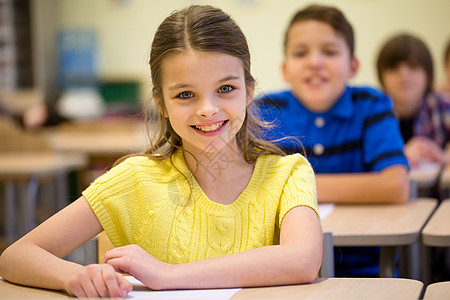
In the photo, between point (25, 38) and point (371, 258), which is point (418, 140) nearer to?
point (371, 258)

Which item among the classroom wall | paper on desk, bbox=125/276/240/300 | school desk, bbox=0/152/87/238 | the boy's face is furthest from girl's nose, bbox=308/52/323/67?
the classroom wall

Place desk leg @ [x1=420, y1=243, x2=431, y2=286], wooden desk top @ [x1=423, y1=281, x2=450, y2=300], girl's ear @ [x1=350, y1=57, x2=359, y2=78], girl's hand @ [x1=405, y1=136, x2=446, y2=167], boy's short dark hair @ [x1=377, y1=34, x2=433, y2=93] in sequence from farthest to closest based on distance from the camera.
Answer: boy's short dark hair @ [x1=377, y1=34, x2=433, y2=93] < girl's hand @ [x1=405, y1=136, x2=446, y2=167] < girl's ear @ [x1=350, y1=57, x2=359, y2=78] < desk leg @ [x1=420, y1=243, x2=431, y2=286] < wooden desk top @ [x1=423, y1=281, x2=450, y2=300]

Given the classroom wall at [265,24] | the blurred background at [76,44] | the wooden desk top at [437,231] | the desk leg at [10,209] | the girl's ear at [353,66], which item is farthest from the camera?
the blurred background at [76,44]

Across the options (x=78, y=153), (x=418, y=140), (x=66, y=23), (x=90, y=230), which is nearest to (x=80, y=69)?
(x=66, y=23)

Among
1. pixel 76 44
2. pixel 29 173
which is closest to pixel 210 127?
pixel 29 173

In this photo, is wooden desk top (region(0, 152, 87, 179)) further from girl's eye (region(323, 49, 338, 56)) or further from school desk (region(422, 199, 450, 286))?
school desk (region(422, 199, 450, 286))

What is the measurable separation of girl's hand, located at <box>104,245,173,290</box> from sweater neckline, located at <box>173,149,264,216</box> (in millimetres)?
223

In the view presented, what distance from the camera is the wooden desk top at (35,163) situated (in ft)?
10.9

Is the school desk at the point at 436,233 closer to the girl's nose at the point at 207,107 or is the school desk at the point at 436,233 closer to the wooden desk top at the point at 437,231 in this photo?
the wooden desk top at the point at 437,231

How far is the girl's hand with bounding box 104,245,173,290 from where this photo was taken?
1.02 m

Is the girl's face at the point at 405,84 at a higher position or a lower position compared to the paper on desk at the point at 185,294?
higher

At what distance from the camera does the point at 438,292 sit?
0.98 m

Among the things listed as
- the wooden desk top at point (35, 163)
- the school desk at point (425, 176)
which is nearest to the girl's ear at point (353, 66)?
the school desk at point (425, 176)

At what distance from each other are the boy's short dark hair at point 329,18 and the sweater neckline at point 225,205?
889 mm
